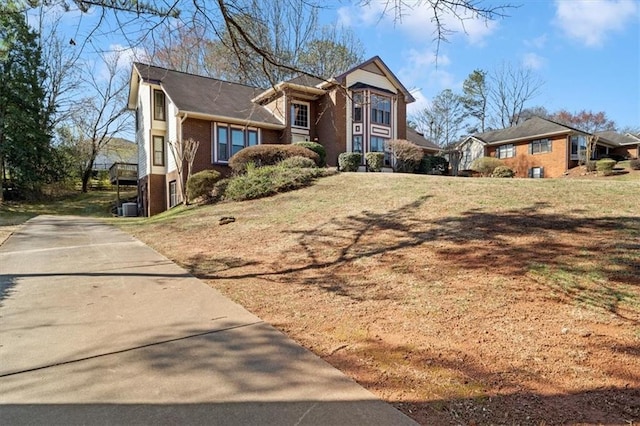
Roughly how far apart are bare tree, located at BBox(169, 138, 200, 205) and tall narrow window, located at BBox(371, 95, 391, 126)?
11.1 m

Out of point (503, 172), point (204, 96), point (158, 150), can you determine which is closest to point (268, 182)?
point (204, 96)

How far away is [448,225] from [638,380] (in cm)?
475

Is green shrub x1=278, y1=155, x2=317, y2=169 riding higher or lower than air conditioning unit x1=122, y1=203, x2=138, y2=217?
higher

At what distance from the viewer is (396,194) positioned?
35.8 ft

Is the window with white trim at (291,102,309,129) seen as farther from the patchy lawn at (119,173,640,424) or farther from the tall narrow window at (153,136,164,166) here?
the patchy lawn at (119,173,640,424)

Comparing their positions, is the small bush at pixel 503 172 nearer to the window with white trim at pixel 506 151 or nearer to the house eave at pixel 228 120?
the window with white trim at pixel 506 151

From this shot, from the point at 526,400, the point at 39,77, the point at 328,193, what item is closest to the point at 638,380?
the point at 526,400

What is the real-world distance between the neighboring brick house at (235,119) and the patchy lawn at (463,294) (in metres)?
11.5

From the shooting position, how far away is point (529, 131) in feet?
107

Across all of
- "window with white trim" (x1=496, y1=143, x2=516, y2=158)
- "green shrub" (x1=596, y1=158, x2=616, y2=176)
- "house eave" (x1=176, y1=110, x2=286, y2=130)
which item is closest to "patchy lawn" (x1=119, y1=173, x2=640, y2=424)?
"house eave" (x1=176, y1=110, x2=286, y2=130)

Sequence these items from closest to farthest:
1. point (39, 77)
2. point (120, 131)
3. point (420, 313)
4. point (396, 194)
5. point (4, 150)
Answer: point (420, 313), point (396, 194), point (4, 150), point (39, 77), point (120, 131)

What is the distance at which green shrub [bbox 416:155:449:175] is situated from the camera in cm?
2450

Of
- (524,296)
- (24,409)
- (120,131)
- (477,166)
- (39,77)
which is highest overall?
(39,77)

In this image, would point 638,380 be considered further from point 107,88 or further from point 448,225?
point 107,88
